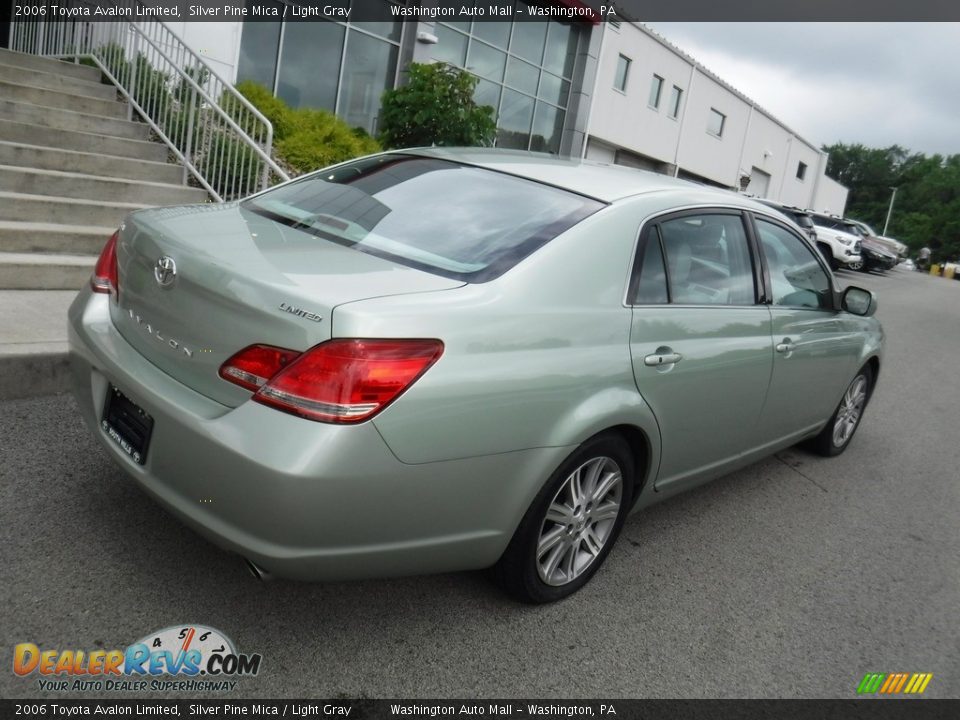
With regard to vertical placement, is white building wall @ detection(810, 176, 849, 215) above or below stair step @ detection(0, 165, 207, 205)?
above

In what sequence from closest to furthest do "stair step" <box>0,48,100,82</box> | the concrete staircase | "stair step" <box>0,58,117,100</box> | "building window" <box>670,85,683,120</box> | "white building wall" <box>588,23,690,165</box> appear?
the concrete staircase < "stair step" <box>0,58,117,100</box> < "stair step" <box>0,48,100,82</box> < "white building wall" <box>588,23,690,165</box> < "building window" <box>670,85,683,120</box>

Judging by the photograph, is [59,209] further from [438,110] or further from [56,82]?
[438,110]

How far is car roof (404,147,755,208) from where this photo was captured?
3426 mm

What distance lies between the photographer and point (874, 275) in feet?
97.1

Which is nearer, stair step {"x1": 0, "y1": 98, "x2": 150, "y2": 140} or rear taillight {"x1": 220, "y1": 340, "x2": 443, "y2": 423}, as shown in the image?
rear taillight {"x1": 220, "y1": 340, "x2": 443, "y2": 423}

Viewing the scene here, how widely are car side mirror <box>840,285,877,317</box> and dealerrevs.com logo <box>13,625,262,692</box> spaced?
387 centimetres

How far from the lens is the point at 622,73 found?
86.1 feet

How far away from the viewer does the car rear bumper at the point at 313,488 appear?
7.67 ft

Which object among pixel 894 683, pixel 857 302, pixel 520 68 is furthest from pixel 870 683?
pixel 520 68

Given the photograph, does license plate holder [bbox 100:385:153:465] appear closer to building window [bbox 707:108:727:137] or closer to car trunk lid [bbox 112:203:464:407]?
car trunk lid [bbox 112:203:464:407]

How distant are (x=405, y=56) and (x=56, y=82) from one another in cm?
923

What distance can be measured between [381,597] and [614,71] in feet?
81.2

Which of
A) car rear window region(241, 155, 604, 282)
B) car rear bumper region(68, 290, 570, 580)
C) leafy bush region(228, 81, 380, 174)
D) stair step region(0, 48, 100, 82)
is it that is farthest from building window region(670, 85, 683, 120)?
car rear bumper region(68, 290, 570, 580)
